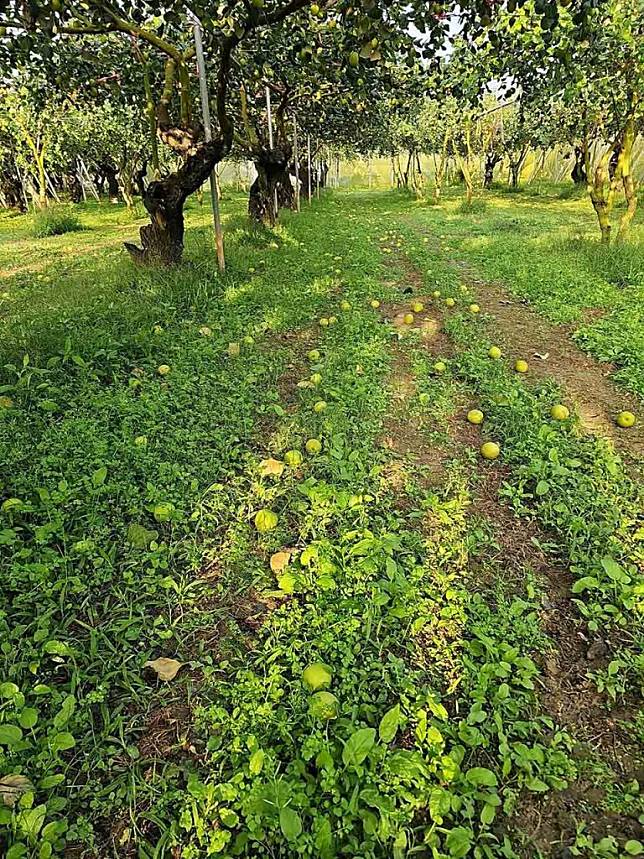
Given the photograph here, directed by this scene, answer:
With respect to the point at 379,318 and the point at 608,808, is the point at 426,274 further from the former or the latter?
the point at 608,808

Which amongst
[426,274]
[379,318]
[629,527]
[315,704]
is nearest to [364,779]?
[315,704]

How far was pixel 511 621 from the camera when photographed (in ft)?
7.44

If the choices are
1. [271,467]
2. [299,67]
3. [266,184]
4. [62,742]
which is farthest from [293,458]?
[266,184]

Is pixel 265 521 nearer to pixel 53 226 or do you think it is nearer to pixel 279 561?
pixel 279 561

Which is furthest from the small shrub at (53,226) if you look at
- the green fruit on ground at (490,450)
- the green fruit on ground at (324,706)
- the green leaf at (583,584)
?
the green leaf at (583,584)

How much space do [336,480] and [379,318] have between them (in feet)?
10.2

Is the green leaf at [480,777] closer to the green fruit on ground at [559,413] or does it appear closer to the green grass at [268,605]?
the green grass at [268,605]

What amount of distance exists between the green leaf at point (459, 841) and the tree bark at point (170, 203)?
663 cm

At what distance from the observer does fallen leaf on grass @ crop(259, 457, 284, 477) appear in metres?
3.13

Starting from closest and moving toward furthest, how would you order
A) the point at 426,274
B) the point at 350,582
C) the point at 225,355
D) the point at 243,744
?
the point at 243,744
the point at 350,582
the point at 225,355
the point at 426,274

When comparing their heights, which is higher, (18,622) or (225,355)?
(225,355)

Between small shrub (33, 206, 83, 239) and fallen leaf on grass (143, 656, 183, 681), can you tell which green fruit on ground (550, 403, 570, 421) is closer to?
fallen leaf on grass (143, 656, 183, 681)

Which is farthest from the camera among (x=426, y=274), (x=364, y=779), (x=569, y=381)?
(x=426, y=274)

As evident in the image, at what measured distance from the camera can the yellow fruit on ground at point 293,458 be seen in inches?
126
